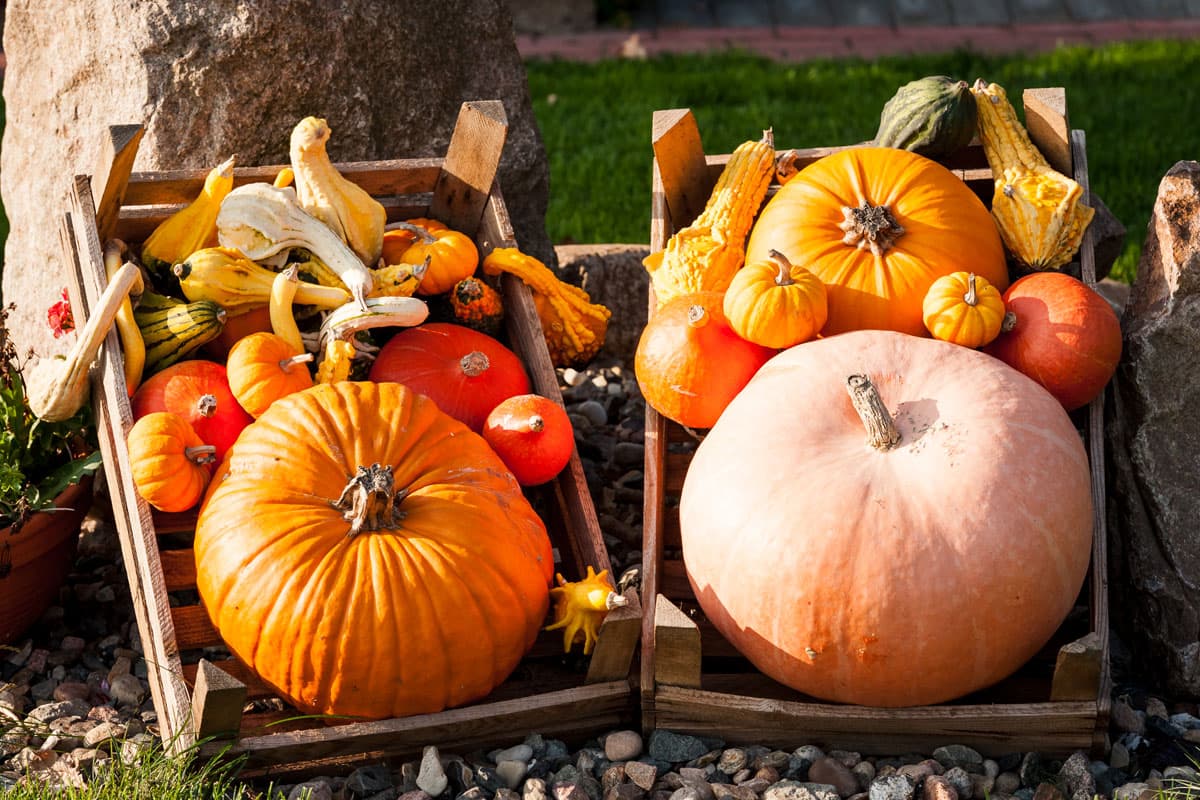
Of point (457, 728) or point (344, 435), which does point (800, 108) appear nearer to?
point (344, 435)

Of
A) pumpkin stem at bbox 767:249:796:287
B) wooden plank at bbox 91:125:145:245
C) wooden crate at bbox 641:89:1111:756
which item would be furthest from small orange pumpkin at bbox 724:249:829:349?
wooden plank at bbox 91:125:145:245

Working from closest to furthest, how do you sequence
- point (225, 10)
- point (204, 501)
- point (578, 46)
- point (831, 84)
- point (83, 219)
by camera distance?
point (204, 501) → point (83, 219) → point (225, 10) → point (831, 84) → point (578, 46)

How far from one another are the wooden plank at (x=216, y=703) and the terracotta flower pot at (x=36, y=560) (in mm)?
810

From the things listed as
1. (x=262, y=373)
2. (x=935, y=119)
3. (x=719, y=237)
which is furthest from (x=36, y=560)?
(x=935, y=119)

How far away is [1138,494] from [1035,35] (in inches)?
254

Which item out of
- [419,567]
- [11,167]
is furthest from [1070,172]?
[11,167]

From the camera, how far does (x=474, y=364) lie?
3373 mm

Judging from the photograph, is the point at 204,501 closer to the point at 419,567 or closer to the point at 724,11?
the point at 419,567

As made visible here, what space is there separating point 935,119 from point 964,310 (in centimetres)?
77

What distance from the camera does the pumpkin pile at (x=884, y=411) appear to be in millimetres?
2662

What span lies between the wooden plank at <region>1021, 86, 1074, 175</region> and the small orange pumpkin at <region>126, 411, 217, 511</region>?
2.24 metres

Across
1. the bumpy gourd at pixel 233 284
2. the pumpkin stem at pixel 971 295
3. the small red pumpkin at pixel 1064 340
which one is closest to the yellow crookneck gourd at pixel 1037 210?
the small red pumpkin at pixel 1064 340

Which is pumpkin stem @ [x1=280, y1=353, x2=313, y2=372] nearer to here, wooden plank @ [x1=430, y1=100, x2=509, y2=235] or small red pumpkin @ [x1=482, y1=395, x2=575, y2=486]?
small red pumpkin @ [x1=482, y1=395, x2=575, y2=486]

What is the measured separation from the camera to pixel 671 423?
351cm
